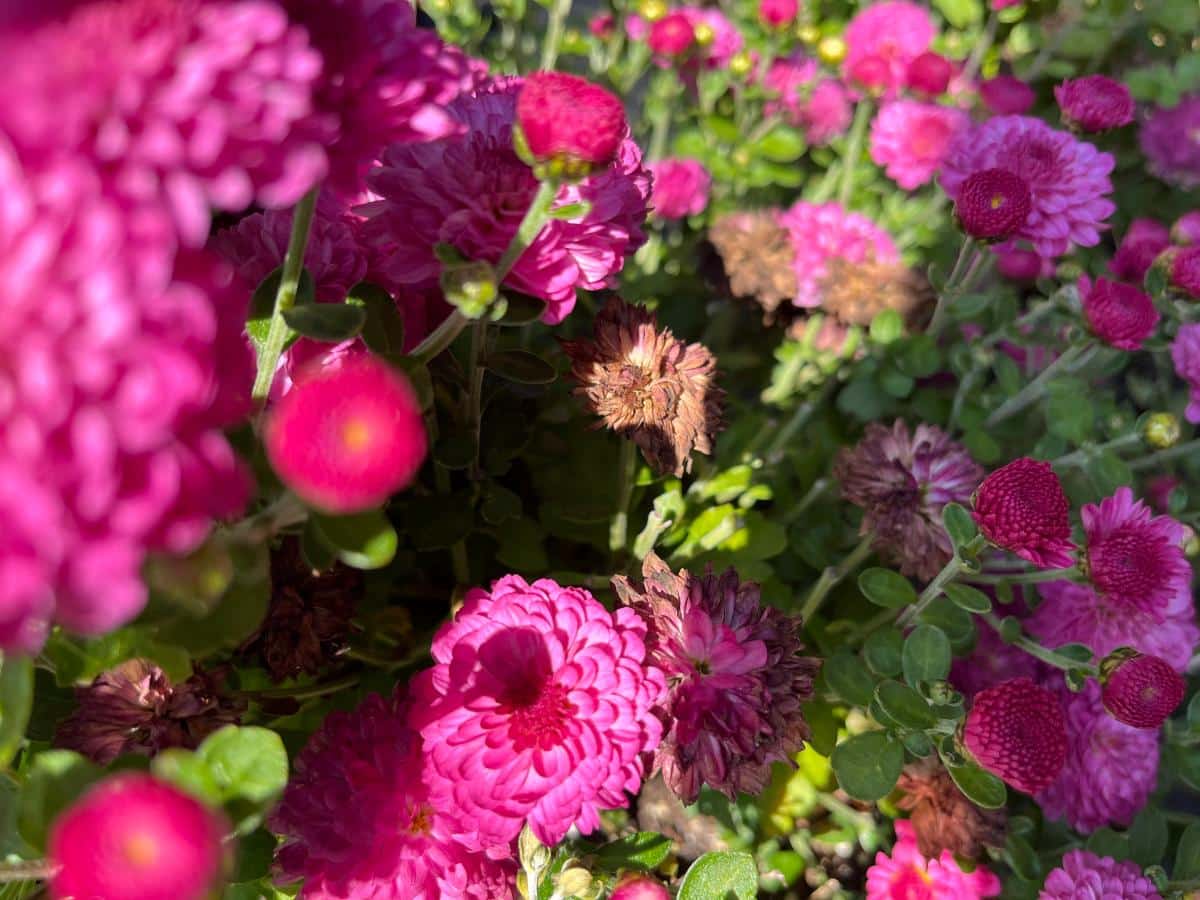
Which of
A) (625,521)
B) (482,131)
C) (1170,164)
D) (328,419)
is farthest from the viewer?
(1170,164)

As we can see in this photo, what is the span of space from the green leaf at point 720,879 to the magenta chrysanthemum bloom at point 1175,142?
1.86 meters

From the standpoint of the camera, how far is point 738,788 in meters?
0.75

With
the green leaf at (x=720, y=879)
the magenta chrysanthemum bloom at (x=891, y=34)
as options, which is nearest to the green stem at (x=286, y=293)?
the green leaf at (x=720, y=879)

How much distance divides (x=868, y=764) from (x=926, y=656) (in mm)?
128

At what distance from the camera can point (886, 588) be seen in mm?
978

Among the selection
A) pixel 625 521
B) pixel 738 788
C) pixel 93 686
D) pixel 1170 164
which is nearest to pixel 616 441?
pixel 625 521

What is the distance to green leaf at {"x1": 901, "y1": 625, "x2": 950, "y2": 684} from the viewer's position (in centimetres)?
88

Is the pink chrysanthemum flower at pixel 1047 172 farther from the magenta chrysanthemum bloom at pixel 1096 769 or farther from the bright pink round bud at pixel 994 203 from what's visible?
the magenta chrysanthemum bloom at pixel 1096 769

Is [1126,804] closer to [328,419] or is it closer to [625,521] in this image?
[625,521]

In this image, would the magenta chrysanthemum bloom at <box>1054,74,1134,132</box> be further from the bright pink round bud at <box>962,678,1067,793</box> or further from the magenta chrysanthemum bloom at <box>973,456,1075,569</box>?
the bright pink round bud at <box>962,678,1067,793</box>

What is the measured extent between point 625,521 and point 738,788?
376 mm

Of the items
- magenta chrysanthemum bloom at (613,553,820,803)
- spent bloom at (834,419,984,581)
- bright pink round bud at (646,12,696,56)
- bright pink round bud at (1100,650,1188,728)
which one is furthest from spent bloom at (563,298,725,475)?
bright pink round bud at (646,12,696,56)

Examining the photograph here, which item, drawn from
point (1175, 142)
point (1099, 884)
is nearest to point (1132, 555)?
point (1099, 884)

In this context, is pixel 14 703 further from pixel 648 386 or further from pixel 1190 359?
pixel 1190 359
